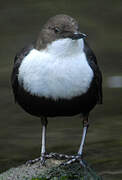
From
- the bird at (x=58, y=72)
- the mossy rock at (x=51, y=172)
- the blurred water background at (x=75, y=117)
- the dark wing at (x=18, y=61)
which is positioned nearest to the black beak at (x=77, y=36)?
the bird at (x=58, y=72)

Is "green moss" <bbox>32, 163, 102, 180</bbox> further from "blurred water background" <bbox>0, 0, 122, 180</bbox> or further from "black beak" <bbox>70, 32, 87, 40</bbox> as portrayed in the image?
"blurred water background" <bbox>0, 0, 122, 180</bbox>

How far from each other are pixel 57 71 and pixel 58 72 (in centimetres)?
1

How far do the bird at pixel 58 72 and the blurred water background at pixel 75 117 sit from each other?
2135 mm

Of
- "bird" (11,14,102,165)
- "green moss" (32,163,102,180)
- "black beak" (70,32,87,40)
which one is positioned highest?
A: "black beak" (70,32,87,40)

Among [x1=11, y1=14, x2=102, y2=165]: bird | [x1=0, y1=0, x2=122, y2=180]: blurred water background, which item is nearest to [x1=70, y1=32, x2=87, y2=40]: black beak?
[x1=11, y1=14, x2=102, y2=165]: bird

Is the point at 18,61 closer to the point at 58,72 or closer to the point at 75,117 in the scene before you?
the point at 58,72

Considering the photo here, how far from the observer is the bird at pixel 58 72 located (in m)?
7.14

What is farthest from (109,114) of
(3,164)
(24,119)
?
(3,164)

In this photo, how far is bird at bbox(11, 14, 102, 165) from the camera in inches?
281

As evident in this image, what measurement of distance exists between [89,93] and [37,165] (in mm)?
896

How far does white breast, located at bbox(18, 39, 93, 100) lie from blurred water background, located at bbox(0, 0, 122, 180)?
232 centimetres

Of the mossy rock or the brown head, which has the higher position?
the brown head

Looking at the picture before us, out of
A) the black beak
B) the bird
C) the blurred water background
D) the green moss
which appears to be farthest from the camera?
the blurred water background

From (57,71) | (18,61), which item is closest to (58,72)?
(57,71)
